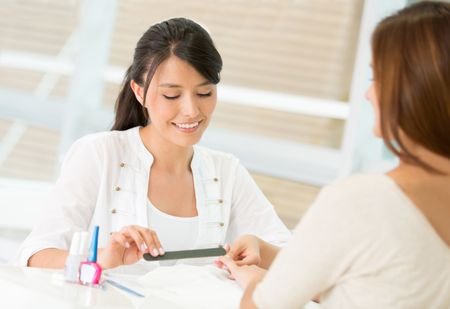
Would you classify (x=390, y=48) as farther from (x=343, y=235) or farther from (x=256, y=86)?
(x=256, y=86)

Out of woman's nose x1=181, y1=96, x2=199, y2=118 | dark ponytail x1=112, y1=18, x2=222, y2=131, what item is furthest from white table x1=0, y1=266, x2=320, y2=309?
dark ponytail x1=112, y1=18, x2=222, y2=131

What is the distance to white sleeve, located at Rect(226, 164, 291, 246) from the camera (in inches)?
106

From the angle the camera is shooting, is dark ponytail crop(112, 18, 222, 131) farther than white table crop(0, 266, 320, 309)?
Yes

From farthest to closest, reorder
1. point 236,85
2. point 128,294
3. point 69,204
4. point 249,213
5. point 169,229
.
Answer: point 236,85 < point 249,213 < point 169,229 < point 69,204 < point 128,294

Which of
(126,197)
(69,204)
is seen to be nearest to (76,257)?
(69,204)

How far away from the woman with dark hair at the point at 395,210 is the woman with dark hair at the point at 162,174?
1.13 metres

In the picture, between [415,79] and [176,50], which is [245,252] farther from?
[415,79]

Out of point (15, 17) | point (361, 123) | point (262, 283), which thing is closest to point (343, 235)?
point (262, 283)

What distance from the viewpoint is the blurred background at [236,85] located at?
4.75 m

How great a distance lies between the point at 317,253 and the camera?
1.32 metres

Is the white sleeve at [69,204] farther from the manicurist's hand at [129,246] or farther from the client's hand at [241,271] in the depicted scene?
the client's hand at [241,271]

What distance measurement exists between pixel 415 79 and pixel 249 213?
1459mm

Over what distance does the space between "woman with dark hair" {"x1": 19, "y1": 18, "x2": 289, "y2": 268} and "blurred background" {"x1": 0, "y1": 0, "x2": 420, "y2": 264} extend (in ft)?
6.56

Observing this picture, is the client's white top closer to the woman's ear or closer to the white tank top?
the white tank top
